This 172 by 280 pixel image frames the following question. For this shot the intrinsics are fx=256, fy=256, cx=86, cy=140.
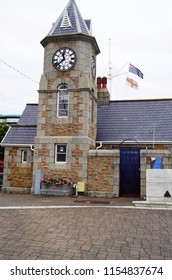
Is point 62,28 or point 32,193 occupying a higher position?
point 62,28

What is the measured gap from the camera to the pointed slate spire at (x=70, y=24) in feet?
53.9

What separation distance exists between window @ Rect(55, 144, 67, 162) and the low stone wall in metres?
5.29

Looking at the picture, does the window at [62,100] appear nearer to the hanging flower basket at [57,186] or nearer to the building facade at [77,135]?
the building facade at [77,135]

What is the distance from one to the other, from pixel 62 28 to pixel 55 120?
6.11 metres

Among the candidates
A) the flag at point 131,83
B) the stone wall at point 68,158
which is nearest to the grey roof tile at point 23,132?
the stone wall at point 68,158

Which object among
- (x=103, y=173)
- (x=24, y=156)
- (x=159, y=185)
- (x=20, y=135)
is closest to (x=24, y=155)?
(x=24, y=156)

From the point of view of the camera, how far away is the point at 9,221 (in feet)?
26.8

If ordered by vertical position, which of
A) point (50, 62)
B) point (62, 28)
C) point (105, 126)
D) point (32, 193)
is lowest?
point (32, 193)

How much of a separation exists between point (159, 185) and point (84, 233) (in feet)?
22.6

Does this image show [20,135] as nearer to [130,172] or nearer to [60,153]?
[60,153]

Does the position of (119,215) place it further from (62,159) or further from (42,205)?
(62,159)

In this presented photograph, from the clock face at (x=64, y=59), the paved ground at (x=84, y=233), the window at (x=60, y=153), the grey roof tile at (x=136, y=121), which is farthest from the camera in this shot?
the grey roof tile at (x=136, y=121)
